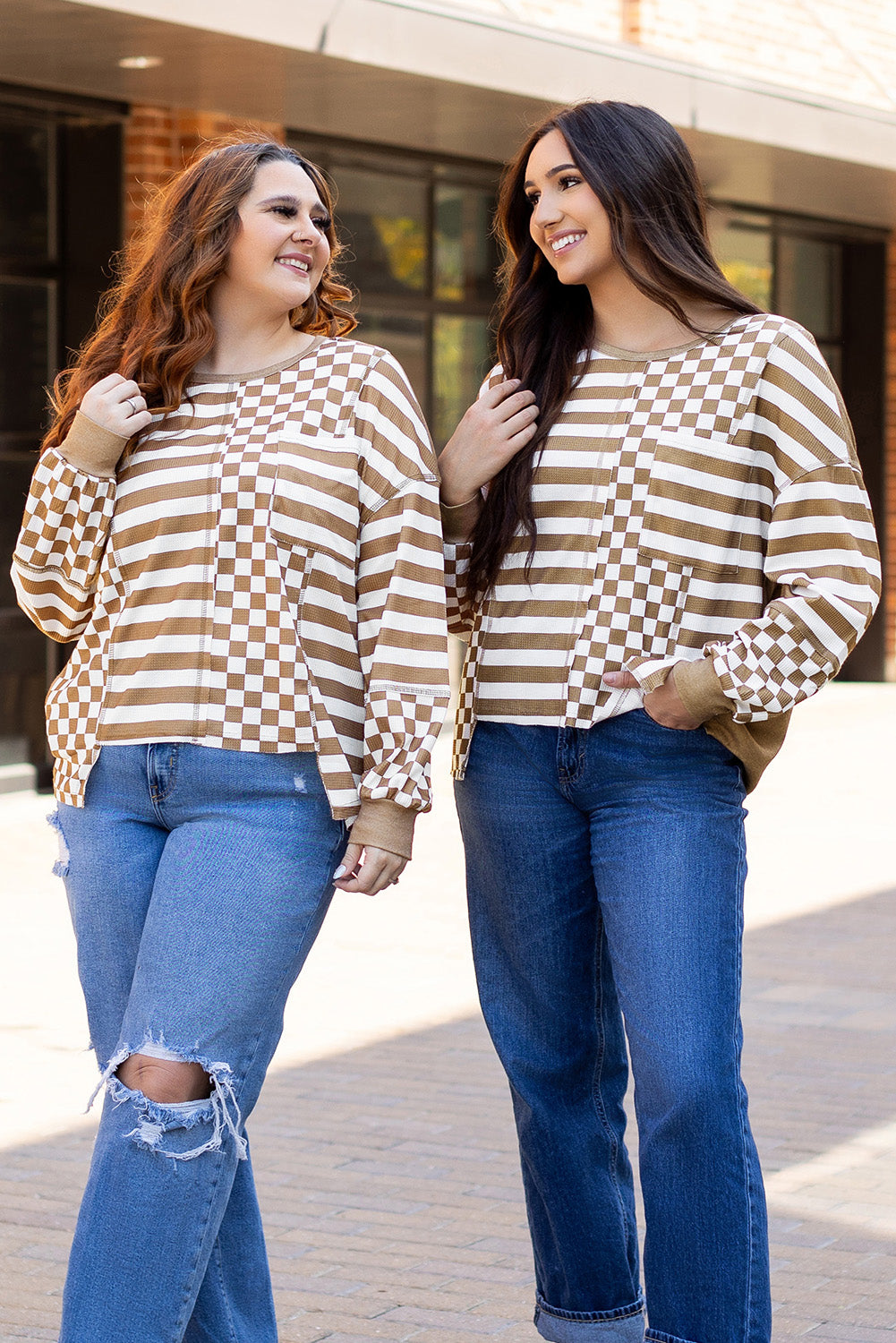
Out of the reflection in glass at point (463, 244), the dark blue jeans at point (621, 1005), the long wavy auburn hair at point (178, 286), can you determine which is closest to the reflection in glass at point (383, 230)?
the reflection in glass at point (463, 244)

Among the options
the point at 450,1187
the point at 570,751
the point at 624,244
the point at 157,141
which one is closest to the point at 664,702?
the point at 570,751

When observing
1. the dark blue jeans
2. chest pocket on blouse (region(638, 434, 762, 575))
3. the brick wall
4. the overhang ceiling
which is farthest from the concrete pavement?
the brick wall

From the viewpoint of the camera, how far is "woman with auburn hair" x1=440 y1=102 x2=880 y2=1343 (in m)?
2.82

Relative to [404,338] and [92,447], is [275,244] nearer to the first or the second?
[92,447]

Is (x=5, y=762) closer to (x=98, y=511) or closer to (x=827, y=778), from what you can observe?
(x=827, y=778)

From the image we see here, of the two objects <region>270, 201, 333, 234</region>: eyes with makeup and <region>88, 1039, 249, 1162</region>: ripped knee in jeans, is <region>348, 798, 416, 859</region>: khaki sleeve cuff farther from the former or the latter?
<region>270, 201, 333, 234</region>: eyes with makeup

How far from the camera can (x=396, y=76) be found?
934 cm

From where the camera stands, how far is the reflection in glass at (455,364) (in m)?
12.7

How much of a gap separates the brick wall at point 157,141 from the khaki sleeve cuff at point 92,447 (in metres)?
7.54

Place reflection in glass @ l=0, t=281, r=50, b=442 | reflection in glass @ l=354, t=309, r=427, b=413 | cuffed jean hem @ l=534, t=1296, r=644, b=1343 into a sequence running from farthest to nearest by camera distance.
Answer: reflection in glass @ l=354, t=309, r=427, b=413 < reflection in glass @ l=0, t=281, r=50, b=442 < cuffed jean hem @ l=534, t=1296, r=644, b=1343

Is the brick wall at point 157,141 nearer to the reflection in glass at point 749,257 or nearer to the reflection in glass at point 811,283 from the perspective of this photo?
the reflection in glass at point 749,257

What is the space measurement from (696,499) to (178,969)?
1.01 m

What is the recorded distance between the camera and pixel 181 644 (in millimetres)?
2803

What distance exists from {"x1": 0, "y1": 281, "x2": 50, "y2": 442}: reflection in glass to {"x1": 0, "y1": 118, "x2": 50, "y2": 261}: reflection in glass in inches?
7.8
